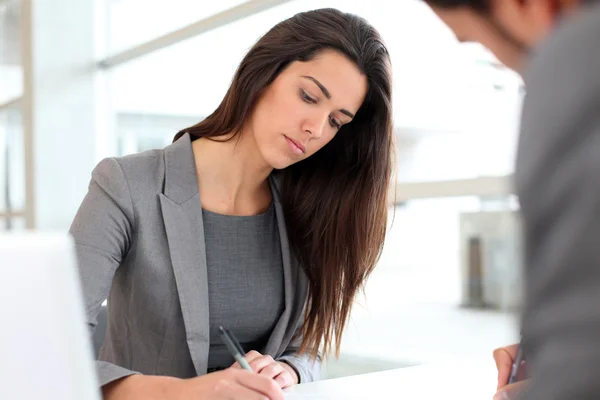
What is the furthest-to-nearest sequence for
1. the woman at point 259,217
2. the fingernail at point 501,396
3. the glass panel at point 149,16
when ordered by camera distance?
the glass panel at point 149,16 < the woman at point 259,217 < the fingernail at point 501,396

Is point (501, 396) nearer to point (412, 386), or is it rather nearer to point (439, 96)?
point (412, 386)

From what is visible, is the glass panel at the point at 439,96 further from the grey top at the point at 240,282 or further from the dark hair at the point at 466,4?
the dark hair at the point at 466,4

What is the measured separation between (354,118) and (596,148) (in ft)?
Answer: 5.26

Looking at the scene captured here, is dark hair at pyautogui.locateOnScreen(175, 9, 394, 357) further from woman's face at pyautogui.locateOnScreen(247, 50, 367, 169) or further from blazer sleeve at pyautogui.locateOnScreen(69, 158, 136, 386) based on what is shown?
blazer sleeve at pyautogui.locateOnScreen(69, 158, 136, 386)

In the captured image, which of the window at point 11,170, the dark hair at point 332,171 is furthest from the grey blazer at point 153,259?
the window at point 11,170

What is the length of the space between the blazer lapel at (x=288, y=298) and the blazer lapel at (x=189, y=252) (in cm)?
19

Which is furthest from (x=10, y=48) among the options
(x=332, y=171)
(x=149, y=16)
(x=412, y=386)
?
(x=412, y=386)

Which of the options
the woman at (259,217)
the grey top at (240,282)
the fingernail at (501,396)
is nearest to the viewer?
the fingernail at (501,396)

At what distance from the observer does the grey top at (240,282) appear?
179 centimetres

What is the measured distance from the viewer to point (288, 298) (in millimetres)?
1844

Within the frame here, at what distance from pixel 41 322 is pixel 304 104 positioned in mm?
1287

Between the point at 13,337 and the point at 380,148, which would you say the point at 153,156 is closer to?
the point at 380,148

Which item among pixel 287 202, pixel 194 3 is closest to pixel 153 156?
pixel 287 202

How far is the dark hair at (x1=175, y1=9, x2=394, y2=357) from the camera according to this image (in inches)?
69.5
